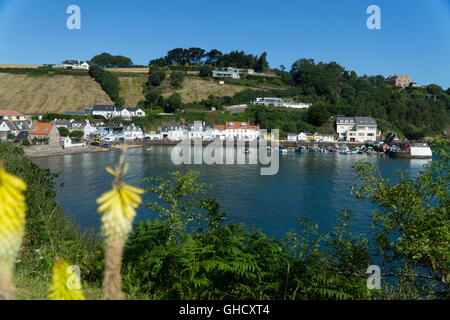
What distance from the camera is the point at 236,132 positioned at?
6675cm

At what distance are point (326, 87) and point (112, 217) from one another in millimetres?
98180

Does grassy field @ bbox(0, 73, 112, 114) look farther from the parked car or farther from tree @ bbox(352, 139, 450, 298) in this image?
tree @ bbox(352, 139, 450, 298)

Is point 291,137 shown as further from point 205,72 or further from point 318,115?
point 205,72

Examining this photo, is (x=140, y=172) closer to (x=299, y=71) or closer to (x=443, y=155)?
(x=443, y=155)

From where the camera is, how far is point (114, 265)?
4.47ft

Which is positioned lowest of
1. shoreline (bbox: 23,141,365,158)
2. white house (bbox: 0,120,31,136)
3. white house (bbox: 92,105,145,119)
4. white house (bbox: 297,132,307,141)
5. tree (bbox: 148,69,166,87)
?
shoreline (bbox: 23,141,365,158)

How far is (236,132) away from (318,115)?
21.9 metres

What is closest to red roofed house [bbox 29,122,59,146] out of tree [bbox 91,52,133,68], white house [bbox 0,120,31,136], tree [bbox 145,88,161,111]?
white house [bbox 0,120,31,136]

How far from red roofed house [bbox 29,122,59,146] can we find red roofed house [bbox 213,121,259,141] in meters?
31.0

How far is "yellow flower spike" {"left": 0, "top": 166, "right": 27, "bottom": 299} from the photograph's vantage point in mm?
1302

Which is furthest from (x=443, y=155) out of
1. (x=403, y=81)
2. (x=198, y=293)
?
(x=403, y=81)

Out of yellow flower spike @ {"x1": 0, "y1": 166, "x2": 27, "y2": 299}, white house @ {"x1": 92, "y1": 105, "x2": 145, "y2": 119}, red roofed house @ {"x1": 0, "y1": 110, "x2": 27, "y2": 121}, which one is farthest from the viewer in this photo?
white house @ {"x1": 92, "y1": 105, "x2": 145, "y2": 119}

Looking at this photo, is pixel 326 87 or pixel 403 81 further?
pixel 403 81

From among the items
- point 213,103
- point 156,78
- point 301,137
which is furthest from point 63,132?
point 301,137
